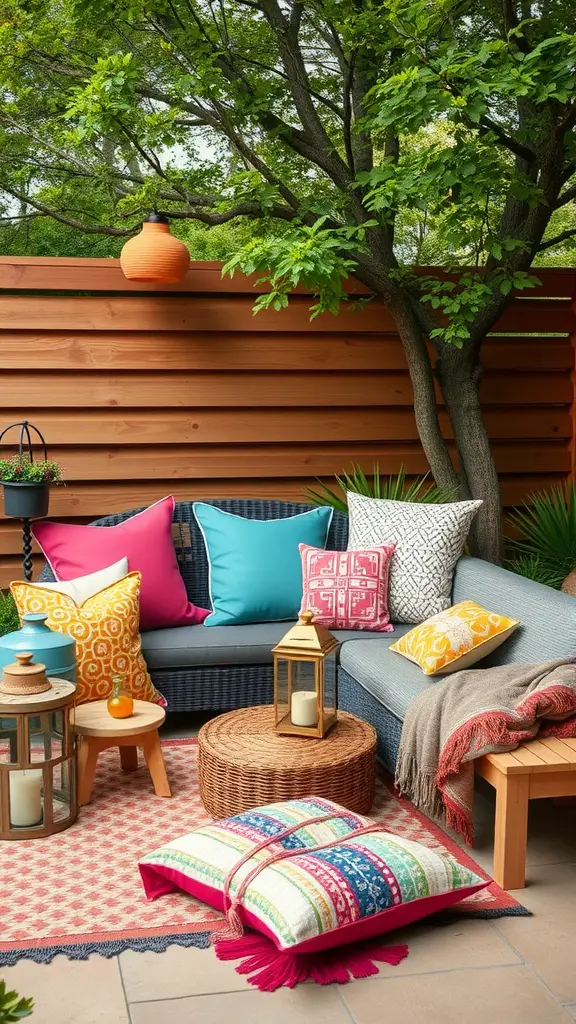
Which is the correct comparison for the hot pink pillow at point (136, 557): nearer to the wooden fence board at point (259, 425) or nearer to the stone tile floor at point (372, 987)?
the wooden fence board at point (259, 425)

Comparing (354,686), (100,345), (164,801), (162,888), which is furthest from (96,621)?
(100,345)

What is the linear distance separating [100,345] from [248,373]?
2.37ft

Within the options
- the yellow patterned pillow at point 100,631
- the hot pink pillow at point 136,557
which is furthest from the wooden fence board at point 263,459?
the yellow patterned pillow at point 100,631

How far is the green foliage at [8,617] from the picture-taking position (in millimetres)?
4613

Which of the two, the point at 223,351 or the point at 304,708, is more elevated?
the point at 223,351

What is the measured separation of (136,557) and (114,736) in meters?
1.05

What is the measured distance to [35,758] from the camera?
320 centimetres

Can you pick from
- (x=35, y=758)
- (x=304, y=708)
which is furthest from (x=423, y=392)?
(x=35, y=758)

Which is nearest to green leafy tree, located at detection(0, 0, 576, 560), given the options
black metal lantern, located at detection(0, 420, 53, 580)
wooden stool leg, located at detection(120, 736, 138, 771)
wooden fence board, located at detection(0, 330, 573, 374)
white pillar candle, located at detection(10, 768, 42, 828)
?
wooden fence board, located at detection(0, 330, 573, 374)

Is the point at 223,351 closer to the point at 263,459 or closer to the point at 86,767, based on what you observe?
the point at 263,459

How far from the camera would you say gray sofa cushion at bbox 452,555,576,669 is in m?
3.39

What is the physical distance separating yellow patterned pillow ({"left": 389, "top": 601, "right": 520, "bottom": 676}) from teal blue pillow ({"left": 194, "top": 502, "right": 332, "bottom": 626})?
839 mm

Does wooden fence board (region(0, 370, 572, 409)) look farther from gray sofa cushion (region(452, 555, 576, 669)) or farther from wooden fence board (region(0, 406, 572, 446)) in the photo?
gray sofa cushion (region(452, 555, 576, 669))

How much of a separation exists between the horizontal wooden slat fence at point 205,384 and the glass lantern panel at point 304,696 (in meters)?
1.96
